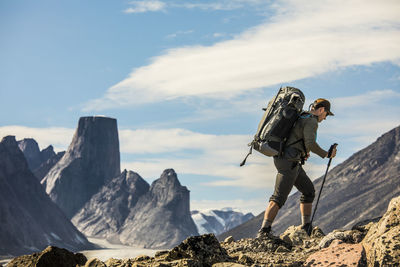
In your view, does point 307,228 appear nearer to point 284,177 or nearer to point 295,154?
point 284,177

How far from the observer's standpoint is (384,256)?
25.5 feet

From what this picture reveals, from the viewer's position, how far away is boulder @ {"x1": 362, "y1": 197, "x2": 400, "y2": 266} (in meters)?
7.77

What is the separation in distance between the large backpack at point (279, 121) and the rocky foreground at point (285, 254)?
5.80 feet

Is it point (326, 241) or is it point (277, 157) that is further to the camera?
point (277, 157)

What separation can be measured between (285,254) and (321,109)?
2.87 metres

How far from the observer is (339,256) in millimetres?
8250

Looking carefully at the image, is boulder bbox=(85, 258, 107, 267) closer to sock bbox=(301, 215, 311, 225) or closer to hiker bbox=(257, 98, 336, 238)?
hiker bbox=(257, 98, 336, 238)

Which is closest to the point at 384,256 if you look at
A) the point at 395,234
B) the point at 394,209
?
the point at 395,234

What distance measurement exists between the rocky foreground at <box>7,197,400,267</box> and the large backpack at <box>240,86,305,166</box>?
177 cm

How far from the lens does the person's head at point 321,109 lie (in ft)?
35.9

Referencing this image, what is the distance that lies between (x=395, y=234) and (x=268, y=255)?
2425mm

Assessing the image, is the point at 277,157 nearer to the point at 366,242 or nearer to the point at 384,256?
the point at 366,242

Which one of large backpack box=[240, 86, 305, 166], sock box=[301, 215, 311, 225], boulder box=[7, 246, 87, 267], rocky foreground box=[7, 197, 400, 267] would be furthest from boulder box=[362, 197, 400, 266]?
boulder box=[7, 246, 87, 267]

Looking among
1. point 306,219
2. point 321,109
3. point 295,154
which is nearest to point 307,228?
point 306,219
